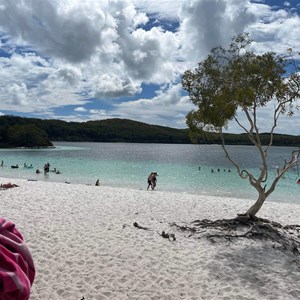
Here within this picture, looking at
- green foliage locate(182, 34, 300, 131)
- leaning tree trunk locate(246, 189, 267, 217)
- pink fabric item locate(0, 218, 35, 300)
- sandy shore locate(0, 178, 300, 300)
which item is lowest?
sandy shore locate(0, 178, 300, 300)

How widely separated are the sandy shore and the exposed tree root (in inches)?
15.2

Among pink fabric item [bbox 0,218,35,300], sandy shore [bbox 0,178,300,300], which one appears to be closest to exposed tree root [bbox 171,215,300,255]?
sandy shore [bbox 0,178,300,300]

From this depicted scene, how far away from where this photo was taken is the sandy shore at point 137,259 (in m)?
7.95

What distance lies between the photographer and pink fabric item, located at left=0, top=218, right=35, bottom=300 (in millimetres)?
1571

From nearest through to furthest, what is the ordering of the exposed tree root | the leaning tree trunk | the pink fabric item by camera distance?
the pink fabric item < the exposed tree root < the leaning tree trunk

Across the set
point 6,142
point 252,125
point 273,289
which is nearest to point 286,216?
point 252,125

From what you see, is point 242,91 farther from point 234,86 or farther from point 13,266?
point 13,266

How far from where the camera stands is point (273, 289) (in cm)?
817

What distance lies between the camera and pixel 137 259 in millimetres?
9742

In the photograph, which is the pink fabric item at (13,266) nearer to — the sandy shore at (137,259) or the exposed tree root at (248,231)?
the sandy shore at (137,259)

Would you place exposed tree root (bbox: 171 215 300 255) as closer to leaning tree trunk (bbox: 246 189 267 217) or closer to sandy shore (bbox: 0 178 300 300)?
→ leaning tree trunk (bbox: 246 189 267 217)

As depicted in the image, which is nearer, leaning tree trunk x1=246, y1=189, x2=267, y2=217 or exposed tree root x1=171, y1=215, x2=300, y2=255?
exposed tree root x1=171, y1=215, x2=300, y2=255

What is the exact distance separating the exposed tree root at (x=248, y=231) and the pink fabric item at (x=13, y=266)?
1041 cm

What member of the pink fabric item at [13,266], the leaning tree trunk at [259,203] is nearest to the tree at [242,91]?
the leaning tree trunk at [259,203]
